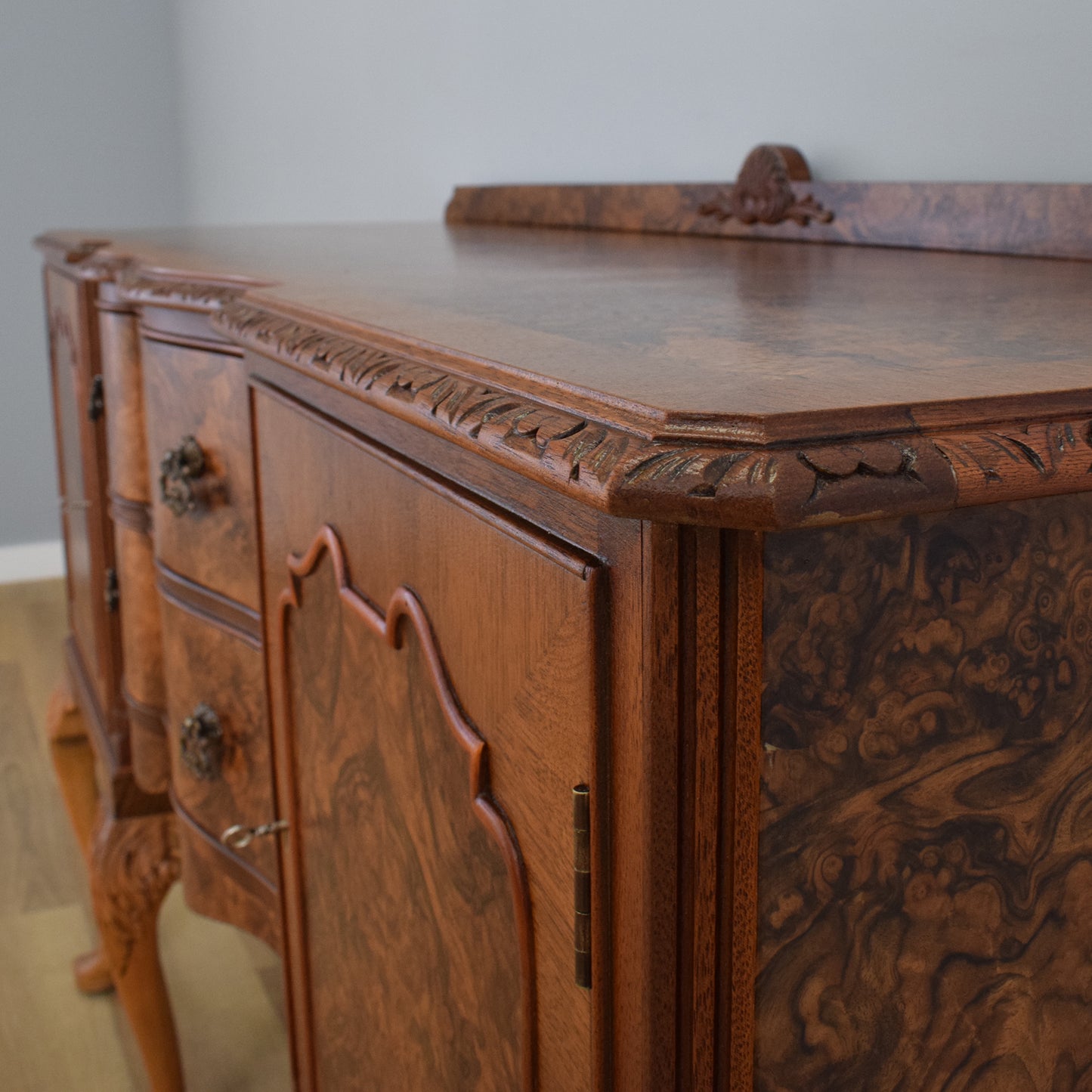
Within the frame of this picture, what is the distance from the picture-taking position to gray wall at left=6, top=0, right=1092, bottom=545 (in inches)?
29.7

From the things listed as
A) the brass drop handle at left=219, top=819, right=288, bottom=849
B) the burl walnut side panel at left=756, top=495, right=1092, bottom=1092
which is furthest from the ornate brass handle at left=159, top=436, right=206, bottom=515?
the burl walnut side panel at left=756, top=495, right=1092, bottom=1092

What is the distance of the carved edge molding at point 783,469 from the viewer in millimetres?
241

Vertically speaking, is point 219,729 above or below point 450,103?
below

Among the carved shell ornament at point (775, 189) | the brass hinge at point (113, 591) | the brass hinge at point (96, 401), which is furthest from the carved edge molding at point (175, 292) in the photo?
the carved shell ornament at point (775, 189)

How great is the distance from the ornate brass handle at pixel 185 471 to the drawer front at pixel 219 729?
3.4 inches

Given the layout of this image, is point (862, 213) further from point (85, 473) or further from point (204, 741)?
point (85, 473)

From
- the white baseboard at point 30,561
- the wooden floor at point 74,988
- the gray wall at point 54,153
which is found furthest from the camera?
the white baseboard at point 30,561

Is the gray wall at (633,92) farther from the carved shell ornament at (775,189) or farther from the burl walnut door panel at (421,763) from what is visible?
the burl walnut door panel at (421,763)

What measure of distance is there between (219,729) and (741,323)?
0.51 meters

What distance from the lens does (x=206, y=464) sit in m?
0.76

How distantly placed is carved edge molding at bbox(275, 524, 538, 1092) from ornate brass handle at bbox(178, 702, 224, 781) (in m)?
0.34

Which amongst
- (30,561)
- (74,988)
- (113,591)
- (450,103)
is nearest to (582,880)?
(113,591)

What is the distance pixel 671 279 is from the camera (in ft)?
1.95

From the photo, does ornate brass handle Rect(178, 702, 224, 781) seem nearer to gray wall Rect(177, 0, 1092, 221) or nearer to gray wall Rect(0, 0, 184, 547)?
gray wall Rect(177, 0, 1092, 221)
